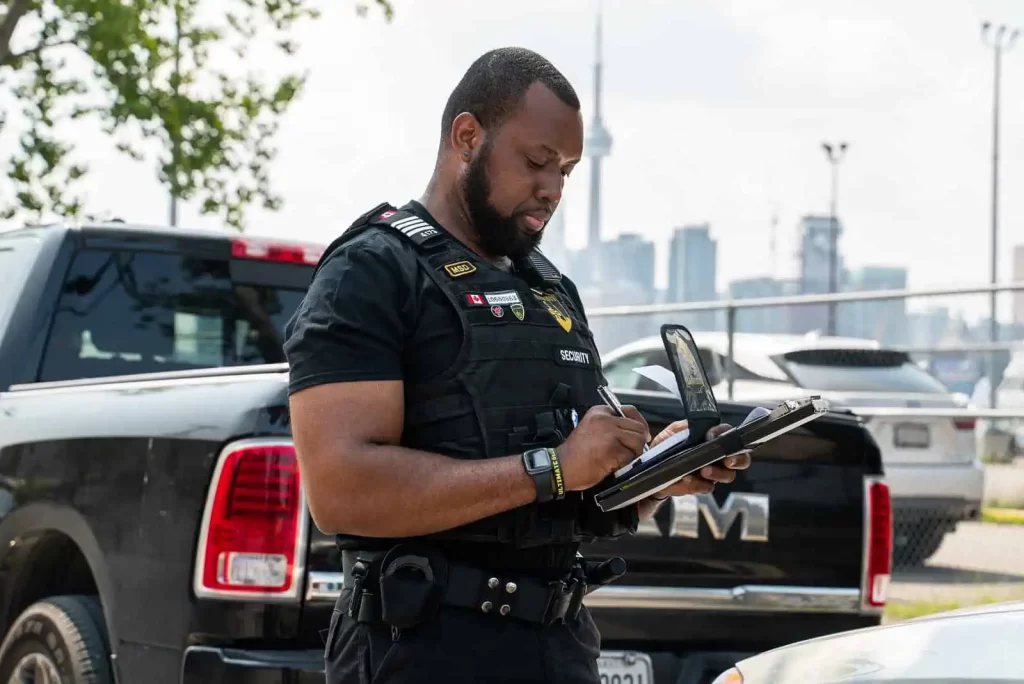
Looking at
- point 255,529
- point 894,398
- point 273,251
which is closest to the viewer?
point 255,529

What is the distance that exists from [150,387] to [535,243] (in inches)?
71.1

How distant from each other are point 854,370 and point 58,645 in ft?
24.7

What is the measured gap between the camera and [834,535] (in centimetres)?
429

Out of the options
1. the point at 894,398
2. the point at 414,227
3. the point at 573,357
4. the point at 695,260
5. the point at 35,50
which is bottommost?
the point at 894,398

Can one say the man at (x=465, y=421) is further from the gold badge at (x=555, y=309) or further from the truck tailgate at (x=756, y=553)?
the truck tailgate at (x=756, y=553)

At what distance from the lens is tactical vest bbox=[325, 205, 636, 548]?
2.47 meters

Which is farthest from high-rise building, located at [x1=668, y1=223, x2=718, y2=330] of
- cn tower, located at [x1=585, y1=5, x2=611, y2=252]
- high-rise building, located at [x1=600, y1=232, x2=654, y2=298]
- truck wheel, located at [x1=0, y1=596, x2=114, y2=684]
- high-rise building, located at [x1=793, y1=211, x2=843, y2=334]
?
truck wheel, located at [x1=0, y1=596, x2=114, y2=684]

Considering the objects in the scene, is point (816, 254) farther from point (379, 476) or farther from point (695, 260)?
point (379, 476)

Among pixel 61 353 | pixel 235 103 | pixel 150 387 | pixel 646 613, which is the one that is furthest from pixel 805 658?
pixel 235 103

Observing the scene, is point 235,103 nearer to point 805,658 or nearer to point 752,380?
point 752,380

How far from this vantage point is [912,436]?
404 inches

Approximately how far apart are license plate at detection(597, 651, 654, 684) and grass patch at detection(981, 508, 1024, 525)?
21.4 ft

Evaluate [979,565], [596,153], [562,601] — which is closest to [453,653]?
[562,601]

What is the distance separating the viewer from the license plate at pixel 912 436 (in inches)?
403
